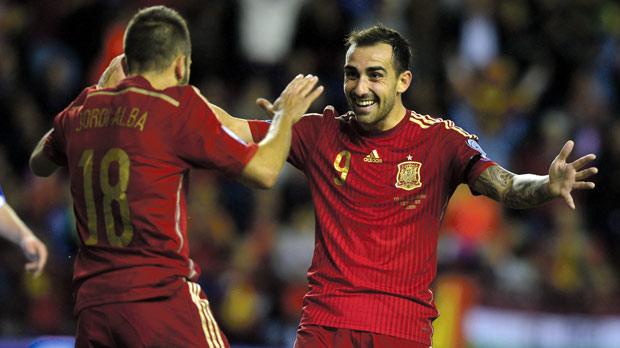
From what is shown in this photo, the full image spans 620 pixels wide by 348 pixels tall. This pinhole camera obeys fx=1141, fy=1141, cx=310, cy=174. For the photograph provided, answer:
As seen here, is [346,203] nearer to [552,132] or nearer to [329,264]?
[329,264]

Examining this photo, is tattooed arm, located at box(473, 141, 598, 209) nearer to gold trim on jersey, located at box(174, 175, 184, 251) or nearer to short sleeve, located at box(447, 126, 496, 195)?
short sleeve, located at box(447, 126, 496, 195)

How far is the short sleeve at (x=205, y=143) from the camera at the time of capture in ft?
16.6

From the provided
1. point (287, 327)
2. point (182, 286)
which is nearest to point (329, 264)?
point (182, 286)

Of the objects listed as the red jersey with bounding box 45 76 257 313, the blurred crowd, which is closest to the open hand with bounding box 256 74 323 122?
the red jersey with bounding box 45 76 257 313

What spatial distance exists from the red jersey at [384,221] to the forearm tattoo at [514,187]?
0.06 meters

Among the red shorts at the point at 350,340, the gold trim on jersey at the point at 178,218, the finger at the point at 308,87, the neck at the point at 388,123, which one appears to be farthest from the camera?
the neck at the point at 388,123

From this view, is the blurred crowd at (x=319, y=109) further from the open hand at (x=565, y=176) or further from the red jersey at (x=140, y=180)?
the open hand at (x=565, y=176)

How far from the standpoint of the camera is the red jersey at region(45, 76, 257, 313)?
16.5 ft

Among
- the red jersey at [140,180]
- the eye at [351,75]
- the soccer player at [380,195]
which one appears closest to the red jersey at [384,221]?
the soccer player at [380,195]

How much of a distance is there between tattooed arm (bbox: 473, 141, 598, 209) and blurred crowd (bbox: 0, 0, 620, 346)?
4.52m

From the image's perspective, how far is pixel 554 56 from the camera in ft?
44.8

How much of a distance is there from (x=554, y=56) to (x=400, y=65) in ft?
25.7

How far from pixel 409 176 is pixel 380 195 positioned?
0.61 feet

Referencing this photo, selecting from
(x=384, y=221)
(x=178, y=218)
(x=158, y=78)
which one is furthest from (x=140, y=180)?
(x=384, y=221)
